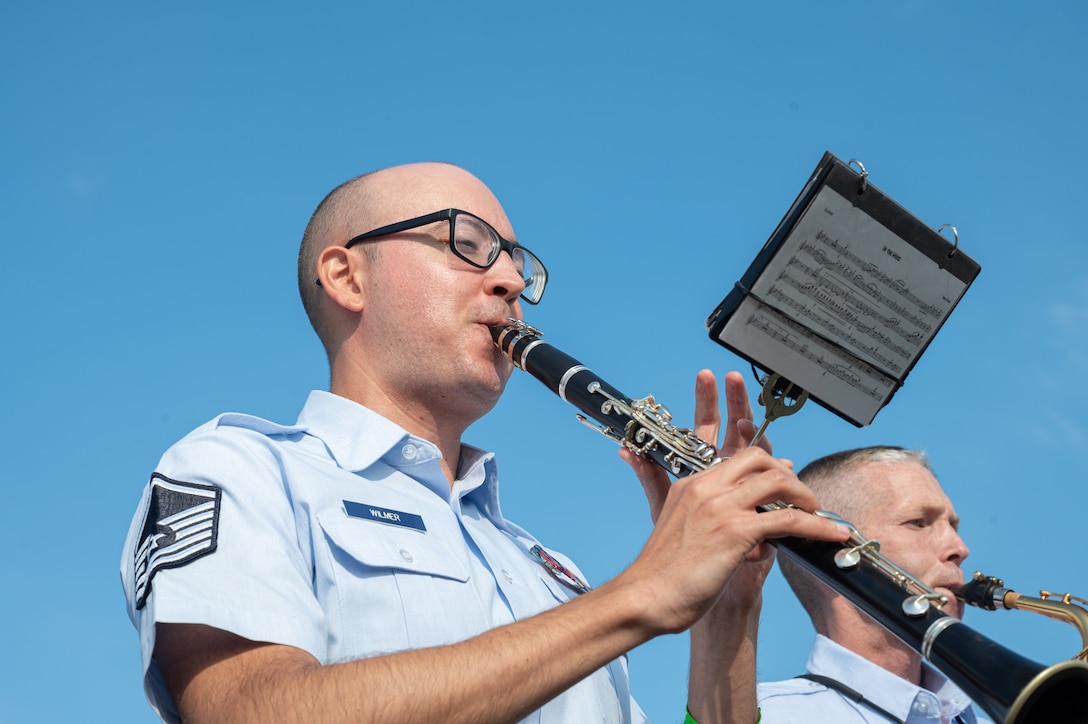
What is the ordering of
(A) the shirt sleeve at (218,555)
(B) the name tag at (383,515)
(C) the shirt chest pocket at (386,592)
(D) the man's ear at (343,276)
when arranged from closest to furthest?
(A) the shirt sleeve at (218,555), (C) the shirt chest pocket at (386,592), (B) the name tag at (383,515), (D) the man's ear at (343,276)

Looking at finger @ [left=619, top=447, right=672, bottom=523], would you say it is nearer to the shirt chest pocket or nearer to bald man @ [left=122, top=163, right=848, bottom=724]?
bald man @ [left=122, top=163, right=848, bottom=724]

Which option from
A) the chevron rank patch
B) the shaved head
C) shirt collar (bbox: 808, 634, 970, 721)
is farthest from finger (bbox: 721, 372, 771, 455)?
shirt collar (bbox: 808, 634, 970, 721)

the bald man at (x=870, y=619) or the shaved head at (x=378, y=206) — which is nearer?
the shaved head at (x=378, y=206)

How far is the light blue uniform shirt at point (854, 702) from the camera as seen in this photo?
5.32 meters

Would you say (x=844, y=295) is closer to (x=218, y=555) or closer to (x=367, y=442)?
(x=367, y=442)

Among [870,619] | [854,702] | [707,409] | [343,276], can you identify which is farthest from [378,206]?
[870,619]

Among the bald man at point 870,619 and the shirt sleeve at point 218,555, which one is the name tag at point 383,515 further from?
the bald man at point 870,619

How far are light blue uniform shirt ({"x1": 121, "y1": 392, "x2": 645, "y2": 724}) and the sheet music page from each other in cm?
106

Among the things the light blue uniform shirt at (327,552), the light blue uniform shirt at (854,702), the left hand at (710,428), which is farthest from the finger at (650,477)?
the light blue uniform shirt at (854,702)

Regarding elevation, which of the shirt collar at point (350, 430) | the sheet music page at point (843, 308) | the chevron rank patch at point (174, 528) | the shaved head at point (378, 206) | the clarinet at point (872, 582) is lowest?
the chevron rank patch at point (174, 528)

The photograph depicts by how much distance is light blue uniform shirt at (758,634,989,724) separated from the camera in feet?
17.5

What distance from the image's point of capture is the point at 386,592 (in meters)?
3.03

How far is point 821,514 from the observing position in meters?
3.04

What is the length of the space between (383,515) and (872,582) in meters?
1.36
